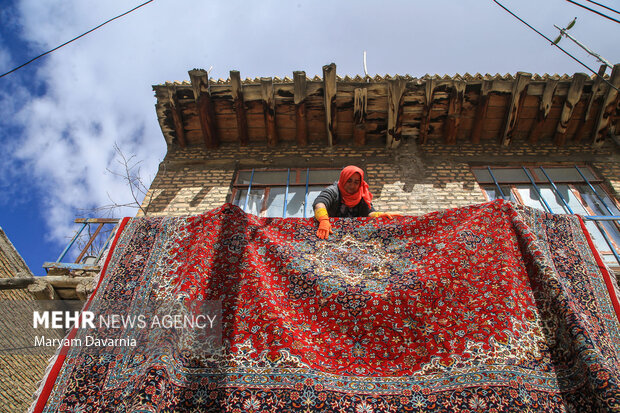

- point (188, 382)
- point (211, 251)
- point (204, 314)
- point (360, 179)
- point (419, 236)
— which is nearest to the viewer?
point (188, 382)

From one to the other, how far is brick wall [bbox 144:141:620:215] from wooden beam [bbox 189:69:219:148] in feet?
0.78

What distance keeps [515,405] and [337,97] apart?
5278 millimetres

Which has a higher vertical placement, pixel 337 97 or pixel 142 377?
pixel 337 97

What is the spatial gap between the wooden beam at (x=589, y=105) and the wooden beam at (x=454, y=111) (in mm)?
2059

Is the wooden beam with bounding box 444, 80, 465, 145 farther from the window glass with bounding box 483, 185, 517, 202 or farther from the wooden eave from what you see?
the window glass with bounding box 483, 185, 517, 202

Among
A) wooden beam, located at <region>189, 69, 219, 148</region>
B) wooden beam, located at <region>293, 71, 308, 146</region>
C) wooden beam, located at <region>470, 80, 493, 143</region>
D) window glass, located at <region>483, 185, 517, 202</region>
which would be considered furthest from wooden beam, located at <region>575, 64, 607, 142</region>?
wooden beam, located at <region>189, 69, 219, 148</region>

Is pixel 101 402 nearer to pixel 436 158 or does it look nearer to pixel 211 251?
pixel 211 251

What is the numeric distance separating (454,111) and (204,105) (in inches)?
159

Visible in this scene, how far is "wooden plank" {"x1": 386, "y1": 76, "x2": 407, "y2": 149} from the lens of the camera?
251 inches

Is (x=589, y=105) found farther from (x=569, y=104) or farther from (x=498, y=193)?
(x=498, y=193)

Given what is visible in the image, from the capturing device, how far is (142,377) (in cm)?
225

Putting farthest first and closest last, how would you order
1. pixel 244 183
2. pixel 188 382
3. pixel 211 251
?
pixel 244 183 < pixel 211 251 < pixel 188 382

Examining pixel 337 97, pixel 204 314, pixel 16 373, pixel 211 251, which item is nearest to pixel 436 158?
pixel 337 97

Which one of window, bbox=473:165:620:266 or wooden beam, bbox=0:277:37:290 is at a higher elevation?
window, bbox=473:165:620:266
